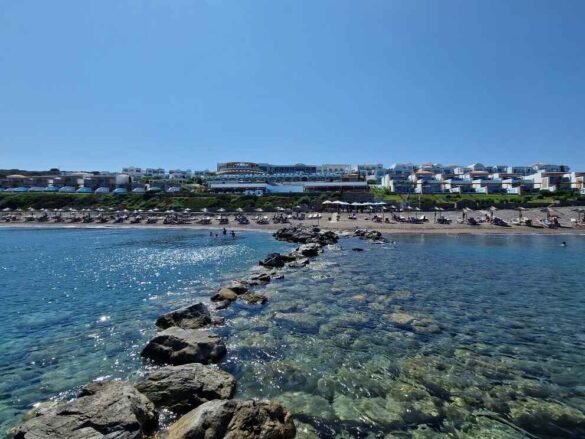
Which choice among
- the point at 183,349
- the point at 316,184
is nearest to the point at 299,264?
the point at 183,349

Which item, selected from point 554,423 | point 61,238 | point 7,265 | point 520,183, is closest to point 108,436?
point 554,423

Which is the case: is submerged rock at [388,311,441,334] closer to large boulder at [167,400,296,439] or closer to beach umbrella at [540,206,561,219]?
large boulder at [167,400,296,439]

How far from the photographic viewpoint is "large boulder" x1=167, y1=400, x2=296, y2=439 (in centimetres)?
704

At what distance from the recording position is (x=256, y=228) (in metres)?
64.7

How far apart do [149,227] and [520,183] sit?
11025 centimetres

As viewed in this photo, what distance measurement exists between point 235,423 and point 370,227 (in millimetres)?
56514

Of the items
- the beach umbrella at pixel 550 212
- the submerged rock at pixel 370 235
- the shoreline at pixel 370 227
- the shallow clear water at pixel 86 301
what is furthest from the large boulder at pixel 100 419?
the beach umbrella at pixel 550 212

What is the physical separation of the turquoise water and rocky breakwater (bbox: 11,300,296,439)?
961 millimetres

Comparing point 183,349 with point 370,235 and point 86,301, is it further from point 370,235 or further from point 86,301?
point 370,235

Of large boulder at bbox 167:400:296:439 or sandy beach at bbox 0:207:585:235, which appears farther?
sandy beach at bbox 0:207:585:235

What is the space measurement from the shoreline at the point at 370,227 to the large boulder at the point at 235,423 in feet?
167

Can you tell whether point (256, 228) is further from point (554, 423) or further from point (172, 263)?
point (554, 423)

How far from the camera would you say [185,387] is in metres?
9.70

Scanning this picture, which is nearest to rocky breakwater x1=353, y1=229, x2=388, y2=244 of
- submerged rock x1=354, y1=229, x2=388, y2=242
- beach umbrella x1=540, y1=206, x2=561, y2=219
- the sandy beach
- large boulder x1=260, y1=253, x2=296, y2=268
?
submerged rock x1=354, y1=229, x2=388, y2=242
